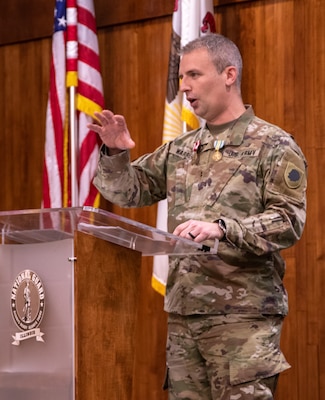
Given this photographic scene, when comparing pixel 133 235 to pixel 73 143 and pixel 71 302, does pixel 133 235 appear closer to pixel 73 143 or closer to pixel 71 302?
pixel 71 302

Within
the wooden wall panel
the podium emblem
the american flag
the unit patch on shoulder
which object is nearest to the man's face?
the unit patch on shoulder

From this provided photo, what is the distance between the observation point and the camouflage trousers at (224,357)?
237cm

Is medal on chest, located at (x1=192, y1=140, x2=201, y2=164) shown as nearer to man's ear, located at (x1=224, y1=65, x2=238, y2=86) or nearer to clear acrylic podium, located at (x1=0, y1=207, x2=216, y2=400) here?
man's ear, located at (x1=224, y1=65, x2=238, y2=86)

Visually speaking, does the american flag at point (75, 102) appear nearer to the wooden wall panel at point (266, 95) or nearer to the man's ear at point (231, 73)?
the wooden wall panel at point (266, 95)

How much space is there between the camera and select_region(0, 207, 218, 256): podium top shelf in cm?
178

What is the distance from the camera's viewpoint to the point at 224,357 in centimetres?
241

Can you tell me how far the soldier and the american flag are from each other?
159 cm

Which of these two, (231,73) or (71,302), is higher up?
(231,73)

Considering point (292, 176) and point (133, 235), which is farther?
point (292, 176)

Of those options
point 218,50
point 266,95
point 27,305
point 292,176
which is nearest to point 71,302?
point 27,305

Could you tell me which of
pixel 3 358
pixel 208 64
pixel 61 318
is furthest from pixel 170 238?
pixel 208 64

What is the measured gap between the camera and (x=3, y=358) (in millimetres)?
1967

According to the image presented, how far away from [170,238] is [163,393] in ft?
7.46

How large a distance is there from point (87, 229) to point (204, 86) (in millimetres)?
892
